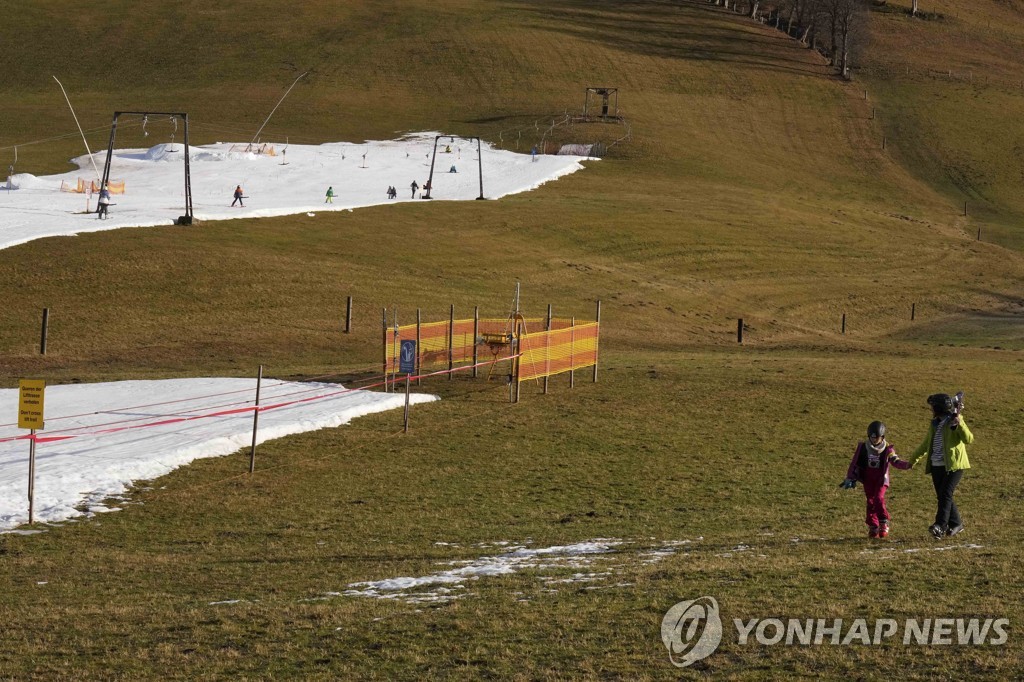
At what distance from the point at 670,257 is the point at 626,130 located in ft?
156

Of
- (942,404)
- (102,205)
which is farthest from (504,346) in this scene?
(102,205)

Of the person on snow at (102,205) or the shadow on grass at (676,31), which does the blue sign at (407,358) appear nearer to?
the person on snow at (102,205)

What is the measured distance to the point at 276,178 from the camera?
94938 millimetres

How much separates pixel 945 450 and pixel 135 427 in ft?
60.0

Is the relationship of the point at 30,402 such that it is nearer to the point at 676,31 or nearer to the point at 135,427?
the point at 135,427

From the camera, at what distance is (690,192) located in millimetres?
95812

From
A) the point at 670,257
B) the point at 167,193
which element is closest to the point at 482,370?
the point at 670,257

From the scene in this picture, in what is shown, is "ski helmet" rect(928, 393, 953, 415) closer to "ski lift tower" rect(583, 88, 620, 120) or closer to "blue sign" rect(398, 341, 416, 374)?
"blue sign" rect(398, 341, 416, 374)

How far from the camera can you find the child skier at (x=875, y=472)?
19062 mm

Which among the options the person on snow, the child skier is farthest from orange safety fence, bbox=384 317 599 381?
the person on snow

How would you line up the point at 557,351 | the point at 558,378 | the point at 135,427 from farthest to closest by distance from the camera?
the point at 558,378 → the point at 557,351 → the point at 135,427

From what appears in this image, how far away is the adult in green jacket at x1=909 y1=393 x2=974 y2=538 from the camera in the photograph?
18766 mm

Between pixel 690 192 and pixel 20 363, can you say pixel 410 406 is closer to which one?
pixel 20 363

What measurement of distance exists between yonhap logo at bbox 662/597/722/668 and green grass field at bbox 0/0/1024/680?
0.62ft
